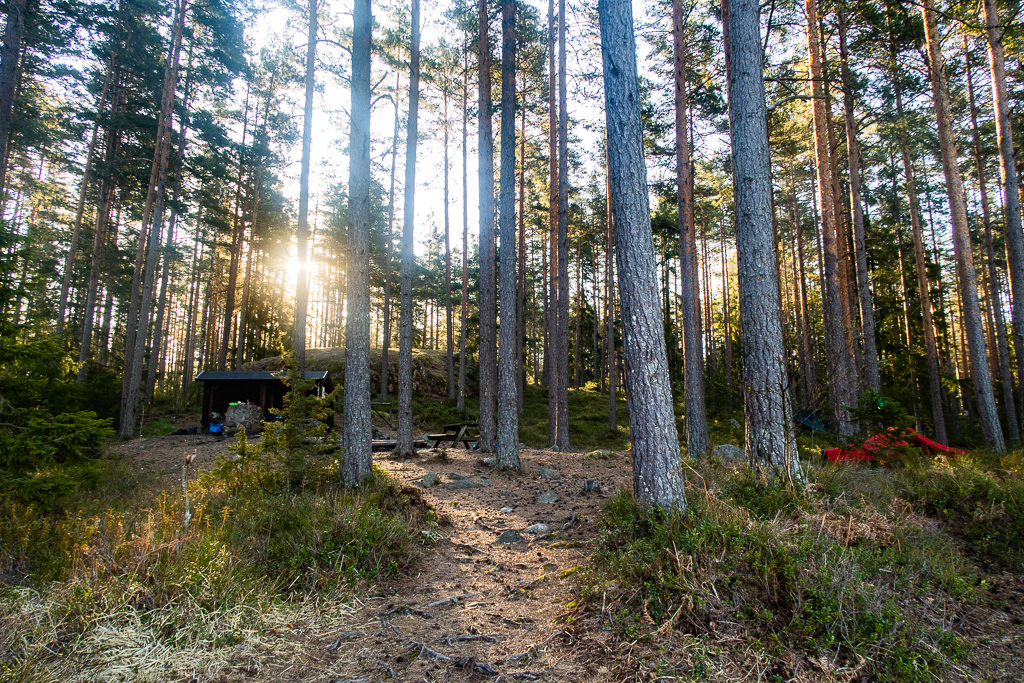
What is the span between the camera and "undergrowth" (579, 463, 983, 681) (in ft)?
9.13

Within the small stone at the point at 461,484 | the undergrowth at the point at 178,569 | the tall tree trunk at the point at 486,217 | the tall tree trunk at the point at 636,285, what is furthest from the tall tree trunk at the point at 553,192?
the undergrowth at the point at 178,569

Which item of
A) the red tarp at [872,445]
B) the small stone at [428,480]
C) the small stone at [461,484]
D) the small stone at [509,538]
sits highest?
the red tarp at [872,445]

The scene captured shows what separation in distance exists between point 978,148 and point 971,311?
6.91 metres

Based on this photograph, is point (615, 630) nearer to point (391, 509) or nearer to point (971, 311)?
point (391, 509)

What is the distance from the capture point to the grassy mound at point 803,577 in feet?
9.05

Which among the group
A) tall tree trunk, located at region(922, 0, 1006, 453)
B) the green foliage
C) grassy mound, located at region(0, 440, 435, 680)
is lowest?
grassy mound, located at region(0, 440, 435, 680)

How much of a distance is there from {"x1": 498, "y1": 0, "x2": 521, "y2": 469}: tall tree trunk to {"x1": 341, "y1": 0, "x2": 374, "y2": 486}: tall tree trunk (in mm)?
3235

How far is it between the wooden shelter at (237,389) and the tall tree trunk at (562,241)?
8.50 meters

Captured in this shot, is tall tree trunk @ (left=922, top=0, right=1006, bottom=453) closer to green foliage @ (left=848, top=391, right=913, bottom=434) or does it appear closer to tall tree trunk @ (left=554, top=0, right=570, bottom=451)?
green foliage @ (left=848, top=391, right=913, bottom=434)

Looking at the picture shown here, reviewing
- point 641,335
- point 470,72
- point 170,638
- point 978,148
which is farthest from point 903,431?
point 470,72

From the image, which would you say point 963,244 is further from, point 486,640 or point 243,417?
point 243,417

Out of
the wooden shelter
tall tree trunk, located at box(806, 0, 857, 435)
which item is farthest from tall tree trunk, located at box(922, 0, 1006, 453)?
the wooden shelter

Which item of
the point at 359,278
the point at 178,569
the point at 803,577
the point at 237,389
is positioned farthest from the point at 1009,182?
the point at 237,389

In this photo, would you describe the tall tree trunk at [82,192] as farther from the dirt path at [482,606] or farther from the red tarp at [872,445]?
the red tarp at [872,445]
